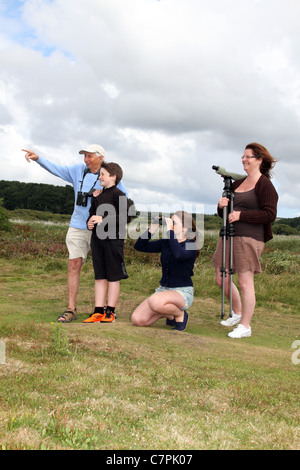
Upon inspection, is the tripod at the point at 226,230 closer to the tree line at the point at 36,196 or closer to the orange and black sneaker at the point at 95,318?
the orange and black sneaker at the point at 95,318

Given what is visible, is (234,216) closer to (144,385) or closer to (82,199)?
(82,199)

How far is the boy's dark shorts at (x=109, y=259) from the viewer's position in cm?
652

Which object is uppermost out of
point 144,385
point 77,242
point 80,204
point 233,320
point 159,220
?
point 80,204

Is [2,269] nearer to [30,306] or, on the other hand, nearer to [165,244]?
[30,306]

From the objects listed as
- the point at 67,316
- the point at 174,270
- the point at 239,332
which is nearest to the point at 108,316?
the point at 67,316

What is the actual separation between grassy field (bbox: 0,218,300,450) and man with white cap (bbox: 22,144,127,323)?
64cm

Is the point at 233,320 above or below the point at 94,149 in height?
below

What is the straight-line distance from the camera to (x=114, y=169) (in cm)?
664

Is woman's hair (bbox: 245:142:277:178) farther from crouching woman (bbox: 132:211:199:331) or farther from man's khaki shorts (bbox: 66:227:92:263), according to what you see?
man's khaki shorts (bbox: 66:227:92:263)

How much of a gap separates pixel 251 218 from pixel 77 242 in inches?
102

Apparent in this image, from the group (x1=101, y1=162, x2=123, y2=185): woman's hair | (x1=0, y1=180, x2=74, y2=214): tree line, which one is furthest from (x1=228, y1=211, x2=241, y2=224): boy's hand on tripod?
(x1=0, y1=180, x2=74, y2=214): tree line

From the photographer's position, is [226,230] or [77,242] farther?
[77,242]

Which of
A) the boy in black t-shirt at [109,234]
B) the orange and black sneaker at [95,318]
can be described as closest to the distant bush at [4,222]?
the boy in black t-shirt at [109,234]

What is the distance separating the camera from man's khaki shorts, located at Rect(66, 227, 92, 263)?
6859 mm
